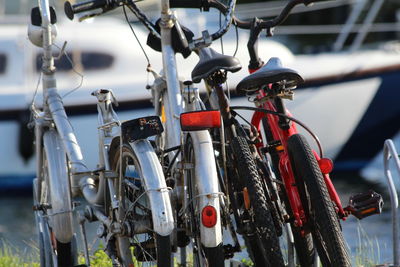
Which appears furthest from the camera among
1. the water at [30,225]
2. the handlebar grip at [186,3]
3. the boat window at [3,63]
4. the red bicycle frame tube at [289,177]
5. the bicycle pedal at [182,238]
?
the boat window at [3,63]

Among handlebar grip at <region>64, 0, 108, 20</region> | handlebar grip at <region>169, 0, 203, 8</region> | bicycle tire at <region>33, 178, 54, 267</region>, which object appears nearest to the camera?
handlebar grip at <region>64, 0, 108, 20</region>

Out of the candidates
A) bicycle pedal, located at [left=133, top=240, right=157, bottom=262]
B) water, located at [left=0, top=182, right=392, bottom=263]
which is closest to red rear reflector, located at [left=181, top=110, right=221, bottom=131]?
bicycle pedal, located at [left=133, top=240, right=157, bottom=262]

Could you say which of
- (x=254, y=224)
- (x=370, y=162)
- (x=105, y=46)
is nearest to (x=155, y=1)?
(x=105, y=46)

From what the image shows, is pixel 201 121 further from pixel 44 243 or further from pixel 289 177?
pixel 44 243

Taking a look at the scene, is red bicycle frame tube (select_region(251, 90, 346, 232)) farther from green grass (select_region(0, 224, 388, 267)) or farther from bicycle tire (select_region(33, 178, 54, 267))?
bicycle tire (select_region(33, 178, 54, 267))

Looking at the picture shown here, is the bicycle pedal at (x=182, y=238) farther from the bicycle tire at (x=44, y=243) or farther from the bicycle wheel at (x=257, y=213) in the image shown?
the bicycle tire at (x=44, y=243)

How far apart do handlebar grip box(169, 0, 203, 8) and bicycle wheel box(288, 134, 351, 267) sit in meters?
0.98

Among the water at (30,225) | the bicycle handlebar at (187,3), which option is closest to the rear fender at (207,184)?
the bicycle handlebar at (187,3)

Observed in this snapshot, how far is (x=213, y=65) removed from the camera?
3775 mm

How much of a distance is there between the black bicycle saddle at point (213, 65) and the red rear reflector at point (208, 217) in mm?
557

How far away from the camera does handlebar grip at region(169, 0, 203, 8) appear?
4414 millimetres

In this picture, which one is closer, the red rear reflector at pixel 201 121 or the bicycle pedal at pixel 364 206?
the red rear reflector at pixel 201 121

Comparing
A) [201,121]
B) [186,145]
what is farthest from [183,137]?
[201,121]

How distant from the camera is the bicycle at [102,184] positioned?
11.9ft
